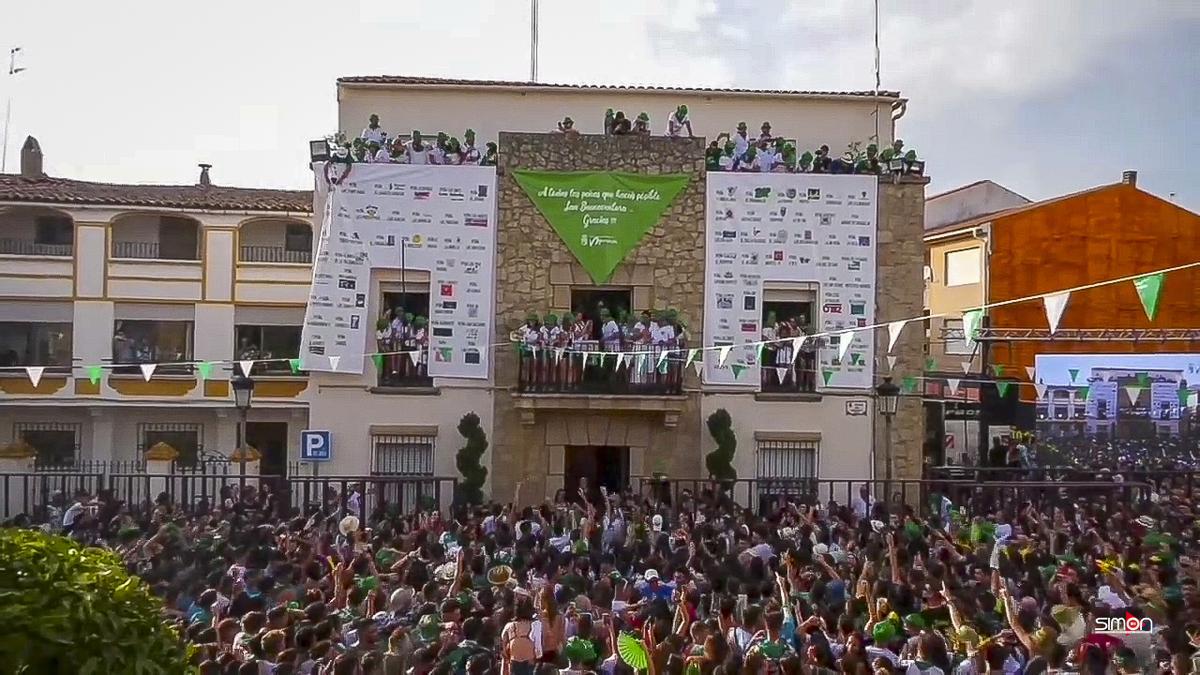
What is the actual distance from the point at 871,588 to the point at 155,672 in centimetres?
813

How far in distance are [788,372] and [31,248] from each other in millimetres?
17717

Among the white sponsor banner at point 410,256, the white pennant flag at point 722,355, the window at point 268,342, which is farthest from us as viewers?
the window at point 268,342

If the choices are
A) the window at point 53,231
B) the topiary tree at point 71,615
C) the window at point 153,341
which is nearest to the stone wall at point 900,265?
the window at point 153,341

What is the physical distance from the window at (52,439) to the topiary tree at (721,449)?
15.4 meters

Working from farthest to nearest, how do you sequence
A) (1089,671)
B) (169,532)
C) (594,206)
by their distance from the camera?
1. (594,206)
2. (169,532)
3. (1089,671)

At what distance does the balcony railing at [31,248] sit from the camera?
3030 centimetres

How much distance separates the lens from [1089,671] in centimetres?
854

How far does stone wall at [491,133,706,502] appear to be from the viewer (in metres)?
22.9

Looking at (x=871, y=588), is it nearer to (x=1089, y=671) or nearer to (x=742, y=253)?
(x=1089, y=671)

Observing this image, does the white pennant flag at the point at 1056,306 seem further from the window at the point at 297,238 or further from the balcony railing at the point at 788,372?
the window at the point at 297,238

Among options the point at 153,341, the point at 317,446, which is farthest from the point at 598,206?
the point at 153,341

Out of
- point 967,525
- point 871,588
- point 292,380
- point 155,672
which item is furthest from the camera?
point 292,380

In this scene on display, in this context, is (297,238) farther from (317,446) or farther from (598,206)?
(598,206)

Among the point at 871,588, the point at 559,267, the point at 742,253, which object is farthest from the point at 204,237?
the point at 871,588
